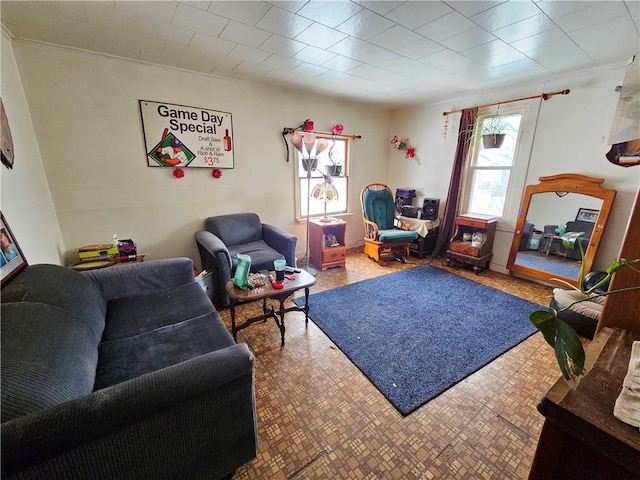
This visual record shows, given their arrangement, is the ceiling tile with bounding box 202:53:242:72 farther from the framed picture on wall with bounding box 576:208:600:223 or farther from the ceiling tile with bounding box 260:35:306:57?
the framed picture on wall with bounding box 576:208:600:223

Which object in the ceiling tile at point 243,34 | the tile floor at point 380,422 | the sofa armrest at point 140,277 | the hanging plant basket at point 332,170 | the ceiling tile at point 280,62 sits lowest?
the tile floor at point 380,422

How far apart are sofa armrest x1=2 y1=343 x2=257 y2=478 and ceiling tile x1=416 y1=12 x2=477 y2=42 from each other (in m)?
2.29

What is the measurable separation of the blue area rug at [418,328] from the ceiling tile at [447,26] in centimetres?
225

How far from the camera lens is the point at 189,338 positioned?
144 centimetres

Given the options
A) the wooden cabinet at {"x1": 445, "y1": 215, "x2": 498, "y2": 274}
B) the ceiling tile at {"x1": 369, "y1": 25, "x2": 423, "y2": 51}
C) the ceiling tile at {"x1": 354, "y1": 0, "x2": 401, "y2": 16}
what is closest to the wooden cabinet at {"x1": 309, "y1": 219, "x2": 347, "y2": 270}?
the wooden cabinet at {"x1": 445, "y1": 215, "x2": 498, "y2": 274}

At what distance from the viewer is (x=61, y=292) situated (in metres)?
1.39

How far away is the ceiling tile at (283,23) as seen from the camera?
167cm

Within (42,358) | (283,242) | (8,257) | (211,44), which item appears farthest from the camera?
(283,242)

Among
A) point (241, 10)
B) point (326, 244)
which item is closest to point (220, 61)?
point (241, 10)

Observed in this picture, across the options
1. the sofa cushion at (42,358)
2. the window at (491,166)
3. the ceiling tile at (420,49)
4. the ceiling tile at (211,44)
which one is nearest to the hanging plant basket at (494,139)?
the window at (491,166)

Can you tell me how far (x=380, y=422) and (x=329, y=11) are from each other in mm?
2436

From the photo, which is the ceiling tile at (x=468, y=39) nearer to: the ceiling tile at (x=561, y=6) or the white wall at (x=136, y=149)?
the ceiling tile at (x=561, y=6)

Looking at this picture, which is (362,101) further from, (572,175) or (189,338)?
(189,338)

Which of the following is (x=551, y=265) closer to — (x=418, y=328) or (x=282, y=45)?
(x=418, y=328)
